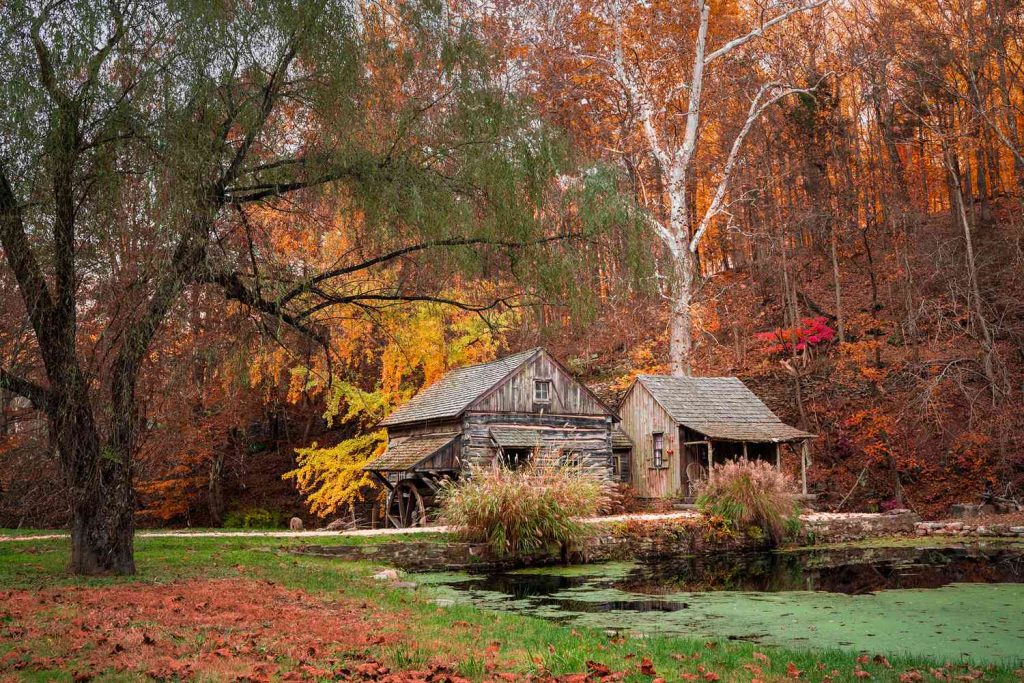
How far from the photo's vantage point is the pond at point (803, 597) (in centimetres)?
870

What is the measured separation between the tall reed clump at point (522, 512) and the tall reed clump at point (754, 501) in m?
3.90

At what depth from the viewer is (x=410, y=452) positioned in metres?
23.2

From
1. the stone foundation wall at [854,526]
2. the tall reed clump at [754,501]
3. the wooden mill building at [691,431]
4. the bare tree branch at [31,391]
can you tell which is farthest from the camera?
the wooden mill building at [691,431]

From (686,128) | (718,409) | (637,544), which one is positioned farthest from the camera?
(718,409)

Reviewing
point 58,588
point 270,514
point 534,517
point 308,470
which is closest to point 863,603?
point 534,517

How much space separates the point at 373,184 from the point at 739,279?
3101cm

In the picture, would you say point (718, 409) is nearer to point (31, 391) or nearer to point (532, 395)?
point (532, 395)

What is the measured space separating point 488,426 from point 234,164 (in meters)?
16.0

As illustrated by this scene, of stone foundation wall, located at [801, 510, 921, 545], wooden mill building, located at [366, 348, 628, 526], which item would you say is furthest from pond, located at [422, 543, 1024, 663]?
wooden mill building, located at [366, 348, 628, 526]

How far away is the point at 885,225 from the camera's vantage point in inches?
1334

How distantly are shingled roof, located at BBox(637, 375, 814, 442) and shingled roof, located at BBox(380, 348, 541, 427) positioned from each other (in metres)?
4.55

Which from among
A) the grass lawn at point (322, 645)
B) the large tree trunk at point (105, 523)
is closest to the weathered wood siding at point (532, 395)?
the large tree trunk at point (105, 523)

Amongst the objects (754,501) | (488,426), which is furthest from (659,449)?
(754,501)

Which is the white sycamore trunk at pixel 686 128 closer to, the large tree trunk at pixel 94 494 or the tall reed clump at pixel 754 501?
the tall reed clump at pixel 754 501
